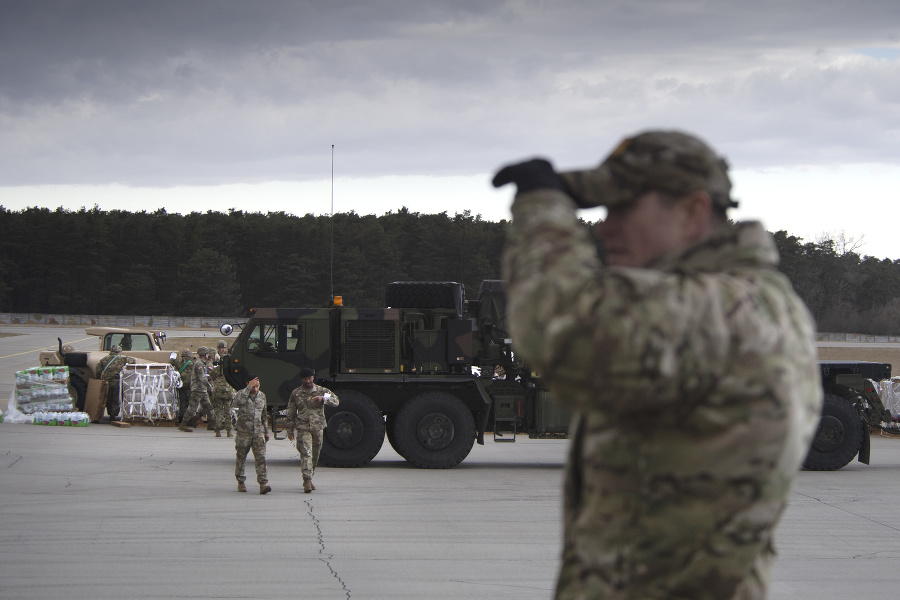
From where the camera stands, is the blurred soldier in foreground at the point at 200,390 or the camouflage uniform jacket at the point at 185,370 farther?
the camouflage uniform jacket at the point at 185,370

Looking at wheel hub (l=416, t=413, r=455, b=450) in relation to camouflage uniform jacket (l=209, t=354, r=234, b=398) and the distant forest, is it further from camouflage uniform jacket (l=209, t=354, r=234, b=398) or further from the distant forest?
the distant forest

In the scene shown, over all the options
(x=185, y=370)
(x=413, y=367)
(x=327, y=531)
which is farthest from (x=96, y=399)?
(x=327, y=531)

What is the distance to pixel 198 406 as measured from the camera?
78.4 ft

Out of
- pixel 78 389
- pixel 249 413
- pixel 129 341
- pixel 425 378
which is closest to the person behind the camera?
pixel 249 413

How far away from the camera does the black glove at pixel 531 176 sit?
1949 millimetres

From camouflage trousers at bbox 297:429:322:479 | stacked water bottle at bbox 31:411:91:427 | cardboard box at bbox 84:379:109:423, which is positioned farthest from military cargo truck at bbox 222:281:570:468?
cardboard box at bbox 84:379:109:423

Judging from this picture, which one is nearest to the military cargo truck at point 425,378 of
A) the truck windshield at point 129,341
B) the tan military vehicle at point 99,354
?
the tan military vehicle at point 99,354

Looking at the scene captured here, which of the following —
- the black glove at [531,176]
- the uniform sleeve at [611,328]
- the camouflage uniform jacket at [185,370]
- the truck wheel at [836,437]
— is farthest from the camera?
the camouflage uniform jacket at [185,370]

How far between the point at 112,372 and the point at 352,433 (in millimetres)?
9831

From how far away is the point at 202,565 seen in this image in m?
8.91

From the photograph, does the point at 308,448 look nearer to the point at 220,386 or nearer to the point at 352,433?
the point at 352,433

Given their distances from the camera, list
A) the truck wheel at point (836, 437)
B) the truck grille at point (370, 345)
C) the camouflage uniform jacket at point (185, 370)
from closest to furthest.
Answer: the truck wheel at point (836, 437), the truck grille at point (370, 345), the camouflage uniform jacket at point (185, 370)

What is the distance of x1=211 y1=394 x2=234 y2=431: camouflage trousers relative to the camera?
2228cm

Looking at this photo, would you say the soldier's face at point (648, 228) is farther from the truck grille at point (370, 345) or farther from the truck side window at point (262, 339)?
the truck side window at point (262, 339)
